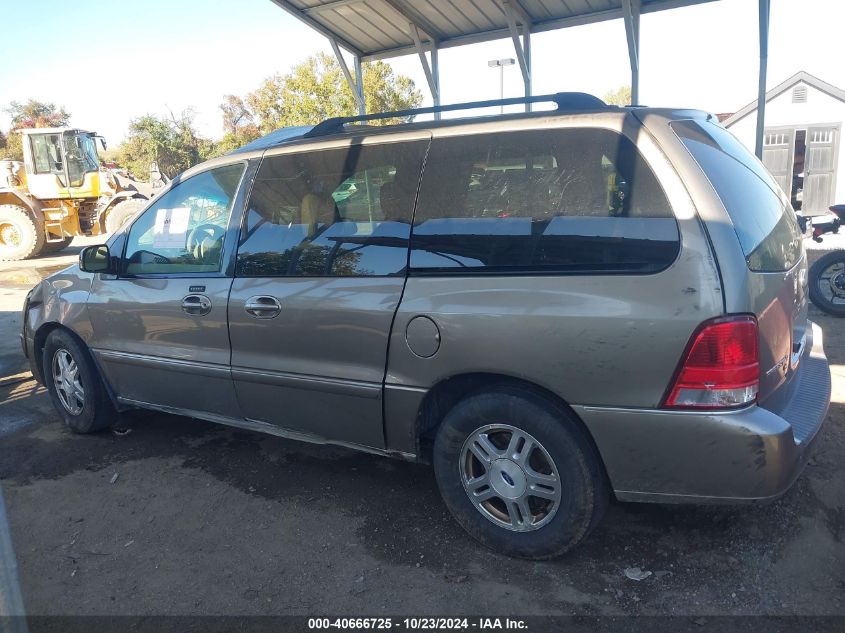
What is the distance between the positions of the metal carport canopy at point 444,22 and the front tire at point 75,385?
6319mm

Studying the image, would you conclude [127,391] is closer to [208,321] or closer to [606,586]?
[208,321]

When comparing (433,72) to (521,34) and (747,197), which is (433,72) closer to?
(521,34)

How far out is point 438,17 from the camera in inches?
376

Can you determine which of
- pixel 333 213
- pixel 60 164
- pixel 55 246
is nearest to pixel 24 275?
pixel 55 246

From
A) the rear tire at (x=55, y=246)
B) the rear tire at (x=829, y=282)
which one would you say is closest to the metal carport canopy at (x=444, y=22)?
the rear tire at (x=829, y=282)

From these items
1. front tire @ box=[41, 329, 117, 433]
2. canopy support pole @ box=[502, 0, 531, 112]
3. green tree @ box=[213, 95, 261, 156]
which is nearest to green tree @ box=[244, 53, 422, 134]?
green tree @ box=[213, 95, 261, 156]

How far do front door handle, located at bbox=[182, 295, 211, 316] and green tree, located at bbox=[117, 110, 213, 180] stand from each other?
41364mm

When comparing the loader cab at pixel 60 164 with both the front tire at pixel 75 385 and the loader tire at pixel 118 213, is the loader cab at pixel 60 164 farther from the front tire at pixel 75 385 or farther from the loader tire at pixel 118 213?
the front tire at pixel 75 385

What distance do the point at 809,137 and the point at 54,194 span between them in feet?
69.4

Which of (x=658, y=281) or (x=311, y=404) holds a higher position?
(x=658, y=281)

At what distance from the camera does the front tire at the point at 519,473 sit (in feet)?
8.36

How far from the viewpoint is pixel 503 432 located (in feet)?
8.96

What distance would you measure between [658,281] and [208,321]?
Answer: 2.38 m

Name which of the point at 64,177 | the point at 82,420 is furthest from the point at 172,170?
the point at 82,420
